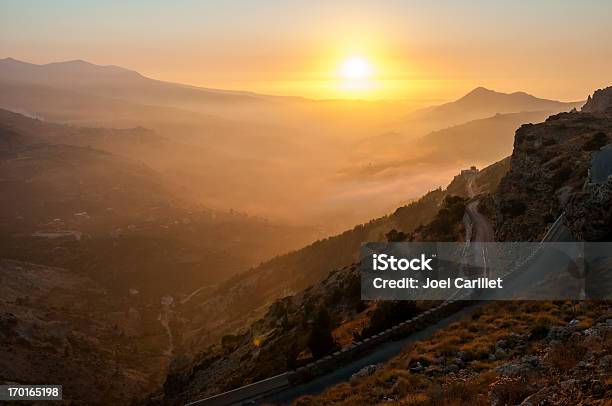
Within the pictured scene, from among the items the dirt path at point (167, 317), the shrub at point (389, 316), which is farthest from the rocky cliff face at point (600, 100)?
the dirt path at point (167, 317)

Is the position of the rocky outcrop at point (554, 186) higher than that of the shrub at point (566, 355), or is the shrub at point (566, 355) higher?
the rocky outcrop at point (554, 186)

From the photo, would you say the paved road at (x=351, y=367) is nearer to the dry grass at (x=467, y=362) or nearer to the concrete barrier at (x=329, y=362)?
the concrete barrier at (x=329, y=362)

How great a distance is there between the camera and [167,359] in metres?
100

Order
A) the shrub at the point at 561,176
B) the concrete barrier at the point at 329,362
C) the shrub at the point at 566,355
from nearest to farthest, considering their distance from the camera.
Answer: the shrub at the point at 566,355, the concrete barrier at the point at 329,362, the shrub at the point at 561,176

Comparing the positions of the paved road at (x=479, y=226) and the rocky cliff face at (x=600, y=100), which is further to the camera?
the rocky cliff face at (x=600, y=100)

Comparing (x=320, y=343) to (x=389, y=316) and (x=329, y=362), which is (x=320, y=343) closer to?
(x=329, y=362)

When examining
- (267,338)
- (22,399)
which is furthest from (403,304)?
(22,399)

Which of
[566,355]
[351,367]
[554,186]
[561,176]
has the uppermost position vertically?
[561,176]
